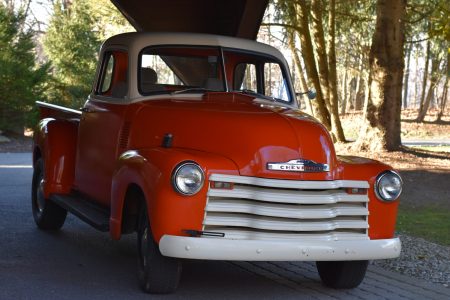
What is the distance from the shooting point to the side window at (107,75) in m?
8.14

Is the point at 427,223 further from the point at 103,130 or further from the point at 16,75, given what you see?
the point at 16,75

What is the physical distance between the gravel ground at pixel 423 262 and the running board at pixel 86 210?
3.04 m

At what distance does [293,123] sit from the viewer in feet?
21.0

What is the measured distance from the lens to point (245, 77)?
8.02m

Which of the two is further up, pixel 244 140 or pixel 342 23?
pixel 342 23

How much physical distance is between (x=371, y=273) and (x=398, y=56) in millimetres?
11571

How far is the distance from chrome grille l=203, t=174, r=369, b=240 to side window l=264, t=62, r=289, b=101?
203 cm

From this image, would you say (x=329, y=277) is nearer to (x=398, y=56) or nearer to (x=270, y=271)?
(x=270, y=271)

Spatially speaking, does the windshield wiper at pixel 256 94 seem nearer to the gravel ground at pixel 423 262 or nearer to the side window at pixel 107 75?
the side window at pixel 107 75

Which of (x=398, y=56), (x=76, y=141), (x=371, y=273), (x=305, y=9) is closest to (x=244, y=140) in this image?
(x=371, y=273)

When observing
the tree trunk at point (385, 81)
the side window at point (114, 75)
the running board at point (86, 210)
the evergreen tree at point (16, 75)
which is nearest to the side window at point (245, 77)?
the side window at point (114, 75)

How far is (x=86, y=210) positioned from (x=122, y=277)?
0.96m

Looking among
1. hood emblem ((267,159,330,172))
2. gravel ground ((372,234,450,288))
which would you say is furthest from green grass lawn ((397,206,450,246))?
hood emblem ((267,159,330,172))

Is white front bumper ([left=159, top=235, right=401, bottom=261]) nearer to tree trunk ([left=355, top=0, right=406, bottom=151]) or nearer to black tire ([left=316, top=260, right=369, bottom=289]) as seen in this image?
black tire ([left=316, top=260, right=369, bottom=289])
